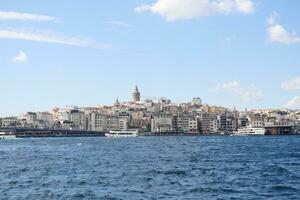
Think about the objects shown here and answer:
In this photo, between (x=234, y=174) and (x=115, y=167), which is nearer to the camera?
(x=234, y=174)

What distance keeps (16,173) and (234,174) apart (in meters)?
16.3

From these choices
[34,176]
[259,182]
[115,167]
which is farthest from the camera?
[115,167]

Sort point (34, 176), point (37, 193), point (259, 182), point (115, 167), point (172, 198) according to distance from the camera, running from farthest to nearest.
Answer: point (115, 167)
point (34, 176)
point (259, 182)
point (37, 193)
point (172, 198)

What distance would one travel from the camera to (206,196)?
3388cm

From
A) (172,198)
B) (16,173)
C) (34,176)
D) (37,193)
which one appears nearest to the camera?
(172,198)

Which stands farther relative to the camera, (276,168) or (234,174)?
(276,168)

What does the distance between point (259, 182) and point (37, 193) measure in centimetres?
1416

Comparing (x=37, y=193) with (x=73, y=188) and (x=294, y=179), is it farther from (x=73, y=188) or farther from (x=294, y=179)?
(x=294, y=179)

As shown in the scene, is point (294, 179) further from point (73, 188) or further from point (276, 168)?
point (73, 188)

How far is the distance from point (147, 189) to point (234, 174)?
451 inches

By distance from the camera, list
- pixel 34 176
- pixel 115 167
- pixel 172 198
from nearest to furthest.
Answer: pixel 172 198, pixel 34 176, pixel 115 167

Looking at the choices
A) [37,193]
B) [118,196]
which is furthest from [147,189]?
[37,193]

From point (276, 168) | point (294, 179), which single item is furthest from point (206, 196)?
point (276, 168)

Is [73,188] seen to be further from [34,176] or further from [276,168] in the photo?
[276,168]
